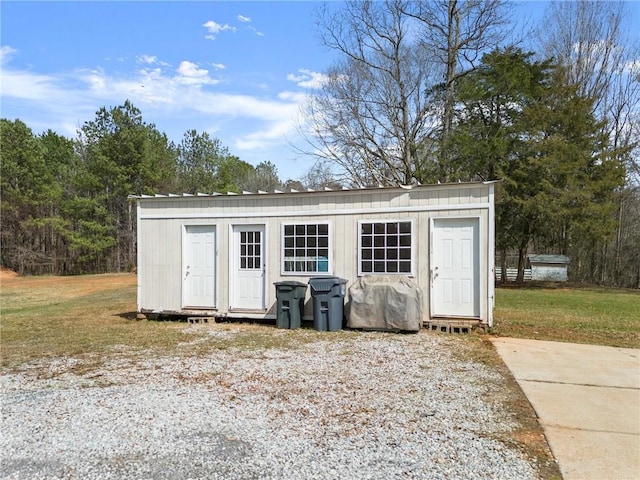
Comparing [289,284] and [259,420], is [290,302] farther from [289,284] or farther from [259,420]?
[259,420]

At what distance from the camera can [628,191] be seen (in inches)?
868

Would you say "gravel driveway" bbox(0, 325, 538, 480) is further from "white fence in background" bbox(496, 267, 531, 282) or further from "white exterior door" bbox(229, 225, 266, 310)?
"white fence in background" bbox(496, 267, 531, 282)

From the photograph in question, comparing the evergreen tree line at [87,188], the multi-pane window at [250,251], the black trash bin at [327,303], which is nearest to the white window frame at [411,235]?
the black trash bin at [327,303]

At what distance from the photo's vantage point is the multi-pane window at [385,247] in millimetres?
8500

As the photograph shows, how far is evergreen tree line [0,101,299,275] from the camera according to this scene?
26281 mm

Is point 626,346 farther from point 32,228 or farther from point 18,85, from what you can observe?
point 32,228

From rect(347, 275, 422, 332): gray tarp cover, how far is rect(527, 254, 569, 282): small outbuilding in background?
603 inches

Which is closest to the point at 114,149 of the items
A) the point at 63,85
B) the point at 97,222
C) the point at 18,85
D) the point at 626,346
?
the point at 97,222

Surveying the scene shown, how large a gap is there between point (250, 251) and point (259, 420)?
5.77 metres

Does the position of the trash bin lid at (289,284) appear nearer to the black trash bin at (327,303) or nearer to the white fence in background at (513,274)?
the black trash bin at (327,303)

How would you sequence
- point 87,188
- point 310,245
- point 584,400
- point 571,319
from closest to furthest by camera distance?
point 584,400, point 310,245, point 571,319, point 87,188

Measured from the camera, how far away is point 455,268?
8203 mm

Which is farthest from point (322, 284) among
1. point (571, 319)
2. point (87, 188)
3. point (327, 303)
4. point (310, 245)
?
point (87, 188)

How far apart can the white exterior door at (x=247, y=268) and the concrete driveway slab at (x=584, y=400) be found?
4549 mm
